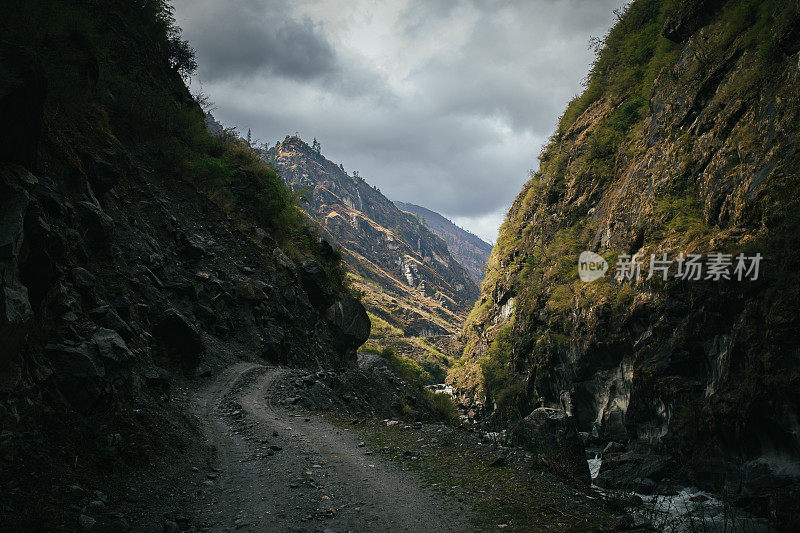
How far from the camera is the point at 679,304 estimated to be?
17188mm

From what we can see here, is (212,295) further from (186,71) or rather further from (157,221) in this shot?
(186,71)

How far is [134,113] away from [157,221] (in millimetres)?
7876

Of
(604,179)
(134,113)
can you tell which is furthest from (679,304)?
(134,113)

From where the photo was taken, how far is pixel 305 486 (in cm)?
623

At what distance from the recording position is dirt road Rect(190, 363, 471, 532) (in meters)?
5.03
